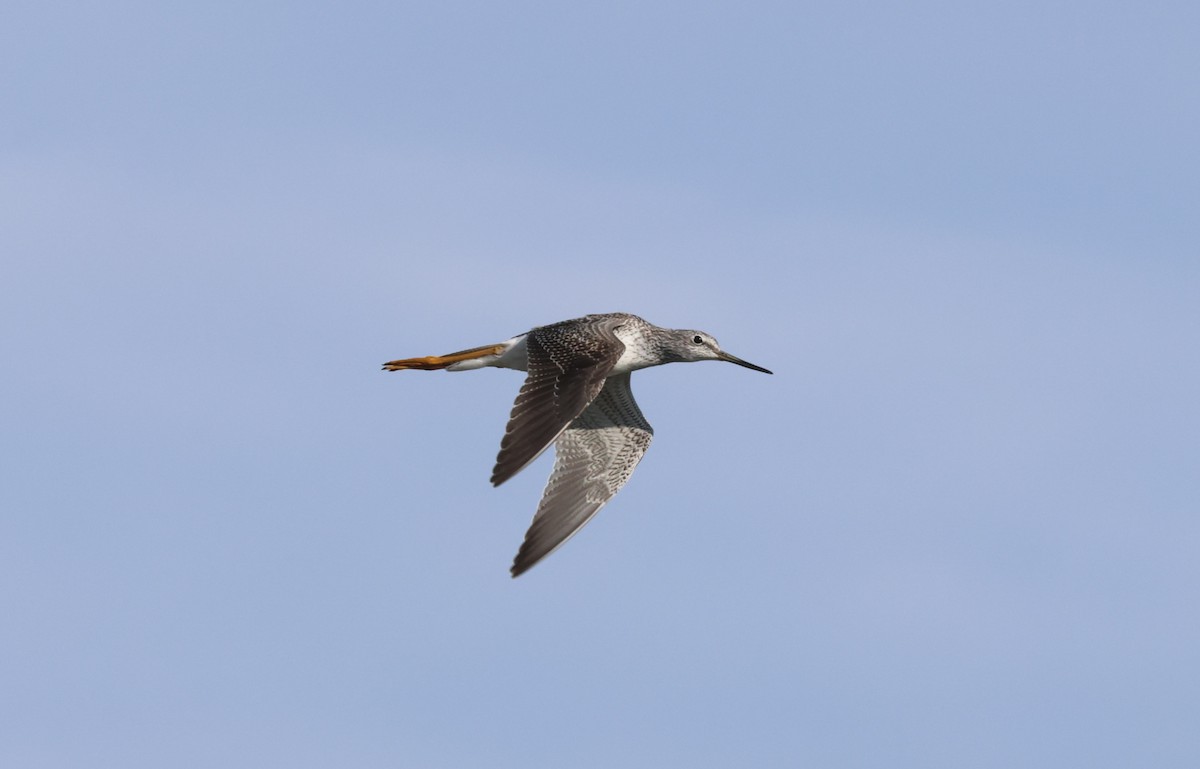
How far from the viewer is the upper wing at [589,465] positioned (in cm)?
2680

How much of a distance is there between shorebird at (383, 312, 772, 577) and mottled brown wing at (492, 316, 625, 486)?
0.01 m

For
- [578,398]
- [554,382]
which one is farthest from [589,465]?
[578,398]

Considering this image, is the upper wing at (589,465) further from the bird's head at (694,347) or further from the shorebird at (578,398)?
the bird's head at (694,347)

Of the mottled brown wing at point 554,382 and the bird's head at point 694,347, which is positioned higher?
the bird's head at point 694,347

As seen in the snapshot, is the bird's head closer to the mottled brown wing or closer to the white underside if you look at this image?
the mottled brown wing

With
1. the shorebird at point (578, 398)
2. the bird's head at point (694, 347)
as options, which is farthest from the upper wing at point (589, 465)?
the bird's head at point (694, 347)

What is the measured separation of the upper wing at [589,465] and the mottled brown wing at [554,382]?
1.72m

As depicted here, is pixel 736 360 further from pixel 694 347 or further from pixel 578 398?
pixel 578 398

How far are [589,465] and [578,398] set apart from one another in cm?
375

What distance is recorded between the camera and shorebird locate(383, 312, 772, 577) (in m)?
24.9

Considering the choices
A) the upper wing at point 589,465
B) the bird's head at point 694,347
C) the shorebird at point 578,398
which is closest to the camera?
the shorebird at point 578,398

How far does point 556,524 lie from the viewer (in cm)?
2706

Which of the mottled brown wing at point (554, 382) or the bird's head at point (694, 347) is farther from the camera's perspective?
the bird's head at point (694, 347)

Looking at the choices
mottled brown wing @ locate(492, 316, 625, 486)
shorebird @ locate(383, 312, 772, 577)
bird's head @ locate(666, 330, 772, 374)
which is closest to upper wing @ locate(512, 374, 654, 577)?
shorebird @ locate(383, 312, 772, 577)
